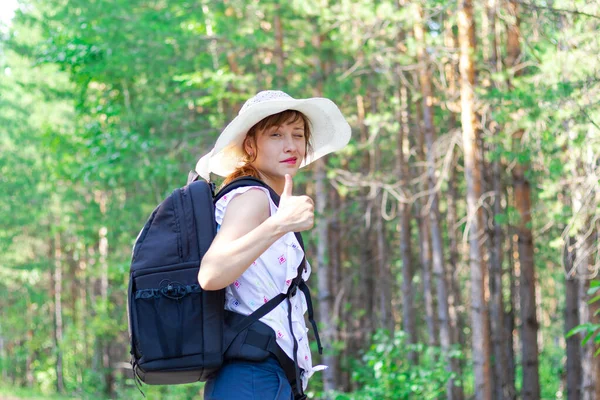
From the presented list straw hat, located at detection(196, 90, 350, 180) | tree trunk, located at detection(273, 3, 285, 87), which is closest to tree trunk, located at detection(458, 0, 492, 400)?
tree trunk, located at detection(273, 3, 285, 87)

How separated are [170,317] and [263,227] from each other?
0.43 metres

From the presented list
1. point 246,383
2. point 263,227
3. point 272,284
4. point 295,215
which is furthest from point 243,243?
point 246,383

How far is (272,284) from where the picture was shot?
2.93m

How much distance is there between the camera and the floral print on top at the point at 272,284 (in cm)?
289

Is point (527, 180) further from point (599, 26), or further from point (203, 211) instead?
point (203, 211)

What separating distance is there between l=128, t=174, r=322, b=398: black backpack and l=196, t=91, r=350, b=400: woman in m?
0.05

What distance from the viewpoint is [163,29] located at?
15039 millimetres

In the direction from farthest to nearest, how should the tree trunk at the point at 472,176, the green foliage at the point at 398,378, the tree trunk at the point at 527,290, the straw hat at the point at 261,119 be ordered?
the tree trunk at the point at 527,290, the tree trunk at the point at 472,176, the green foliage at the point at 398,378, the straw hat at the point at 261,119

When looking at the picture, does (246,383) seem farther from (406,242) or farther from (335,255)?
(335,255)

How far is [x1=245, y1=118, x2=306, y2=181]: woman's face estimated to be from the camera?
314 centimetres

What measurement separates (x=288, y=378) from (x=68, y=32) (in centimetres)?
1474

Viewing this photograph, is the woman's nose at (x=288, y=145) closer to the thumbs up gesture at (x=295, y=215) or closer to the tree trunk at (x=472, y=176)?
the thumbs up gesture at (x=295, y=215)

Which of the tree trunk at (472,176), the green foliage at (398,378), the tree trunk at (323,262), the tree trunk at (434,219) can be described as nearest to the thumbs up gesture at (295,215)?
the green foliage at (398,378)

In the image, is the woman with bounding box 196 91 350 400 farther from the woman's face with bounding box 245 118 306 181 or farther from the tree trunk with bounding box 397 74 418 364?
the tree trunk with bounding box 397 74 418 364
